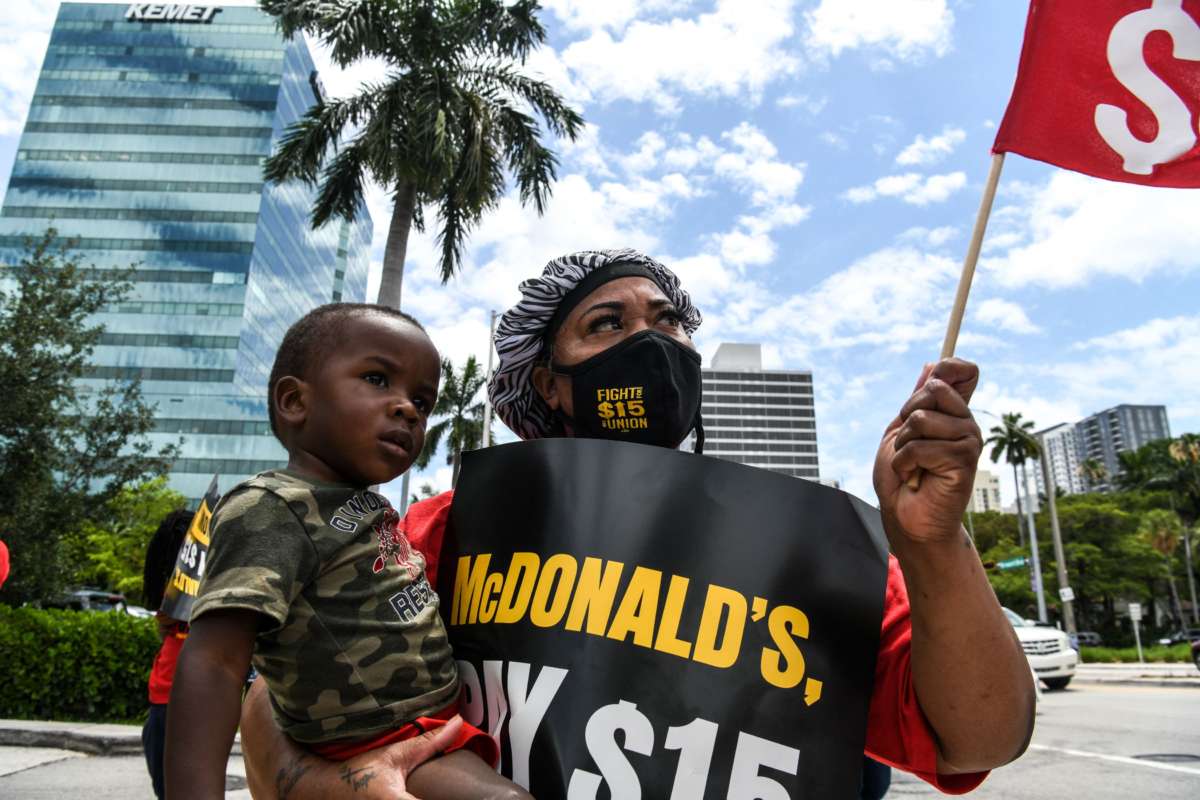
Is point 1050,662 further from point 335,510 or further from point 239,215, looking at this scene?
point 239,215

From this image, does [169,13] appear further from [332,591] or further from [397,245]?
[332,591]

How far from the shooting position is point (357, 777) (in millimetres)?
1139

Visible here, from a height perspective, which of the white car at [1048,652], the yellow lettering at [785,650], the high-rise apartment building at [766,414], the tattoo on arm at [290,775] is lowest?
the white car at [1048,652]

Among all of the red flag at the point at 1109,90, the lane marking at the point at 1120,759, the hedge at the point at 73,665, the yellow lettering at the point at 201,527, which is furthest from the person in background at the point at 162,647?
the lane marking at the point at 1120,759

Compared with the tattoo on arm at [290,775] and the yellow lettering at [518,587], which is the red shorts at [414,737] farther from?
the yellow lettering at [518,587]

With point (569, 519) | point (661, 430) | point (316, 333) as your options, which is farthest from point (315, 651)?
point (661, 430)

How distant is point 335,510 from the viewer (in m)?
1.31

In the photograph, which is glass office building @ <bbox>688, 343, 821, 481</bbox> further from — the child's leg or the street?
the child's leg

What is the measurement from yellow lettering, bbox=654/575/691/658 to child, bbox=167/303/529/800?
29cm

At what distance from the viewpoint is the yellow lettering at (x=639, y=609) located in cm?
119

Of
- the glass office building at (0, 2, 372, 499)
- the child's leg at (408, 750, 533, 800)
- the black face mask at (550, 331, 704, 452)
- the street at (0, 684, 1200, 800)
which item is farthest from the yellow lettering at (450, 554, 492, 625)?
the glass office building at (0, 2, 372, 499)

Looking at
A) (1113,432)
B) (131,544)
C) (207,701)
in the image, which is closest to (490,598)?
(207,701)

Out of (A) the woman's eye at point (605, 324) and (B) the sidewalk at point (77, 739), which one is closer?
(A) the woman's eye at point (605, 324)

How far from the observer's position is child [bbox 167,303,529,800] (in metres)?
1.10
